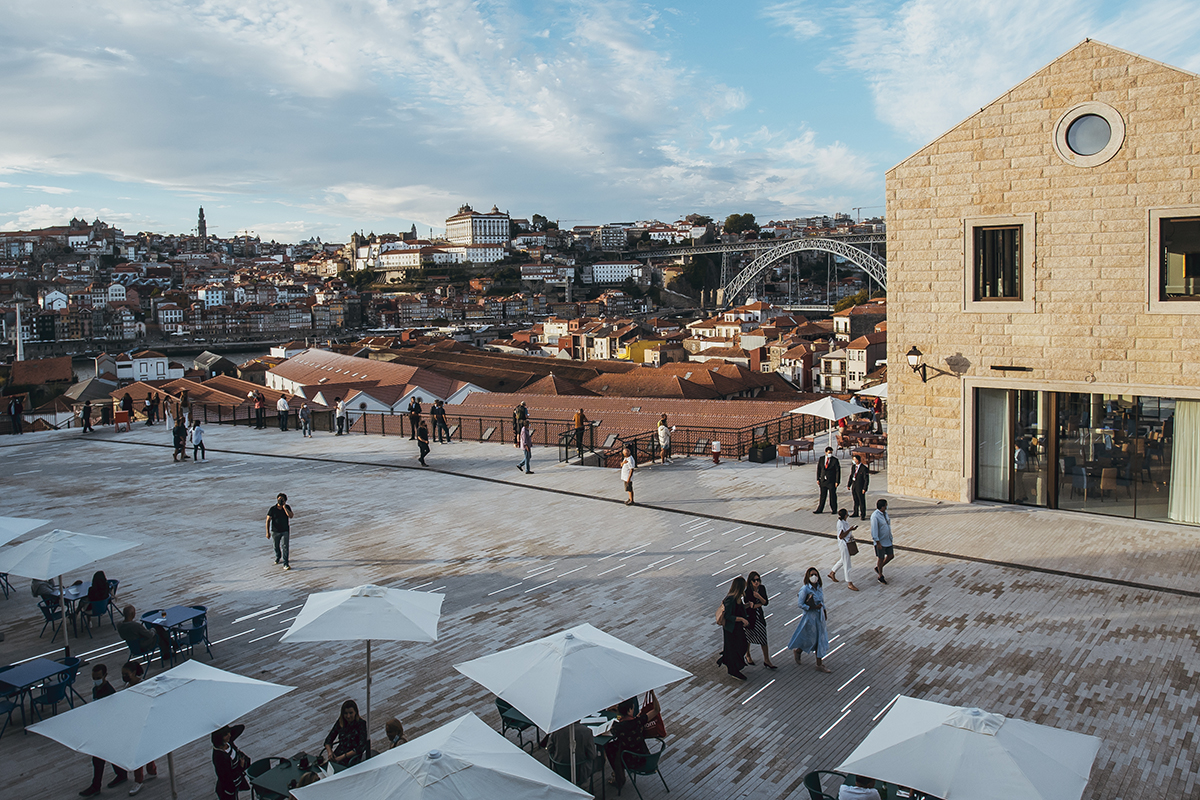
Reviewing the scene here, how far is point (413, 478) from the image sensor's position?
19047mm

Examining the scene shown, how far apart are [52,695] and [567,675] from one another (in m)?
5.71

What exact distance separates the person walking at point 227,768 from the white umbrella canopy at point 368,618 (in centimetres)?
89

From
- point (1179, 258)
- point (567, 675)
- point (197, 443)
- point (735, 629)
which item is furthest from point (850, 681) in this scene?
point (197, 443)

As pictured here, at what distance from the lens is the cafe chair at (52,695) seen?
27.1 ft

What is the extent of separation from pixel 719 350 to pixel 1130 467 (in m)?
80.7

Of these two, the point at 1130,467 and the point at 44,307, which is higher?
the point at 44,307

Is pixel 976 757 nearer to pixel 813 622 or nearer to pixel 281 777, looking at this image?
pixel 813 622

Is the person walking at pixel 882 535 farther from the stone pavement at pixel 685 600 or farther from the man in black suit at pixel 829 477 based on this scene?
the man in black suit at pixel 829 477

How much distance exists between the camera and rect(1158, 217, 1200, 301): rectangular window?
40.6 ft

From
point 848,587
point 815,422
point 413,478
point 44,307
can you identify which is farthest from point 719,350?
point 44,307

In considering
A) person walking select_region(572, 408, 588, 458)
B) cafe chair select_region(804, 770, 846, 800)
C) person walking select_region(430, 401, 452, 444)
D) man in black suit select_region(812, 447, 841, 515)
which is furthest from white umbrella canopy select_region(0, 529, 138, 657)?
person walking select_region(430, 401, 452, 444)

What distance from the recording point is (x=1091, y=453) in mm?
13594

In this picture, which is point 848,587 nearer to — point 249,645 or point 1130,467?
point 1130,467

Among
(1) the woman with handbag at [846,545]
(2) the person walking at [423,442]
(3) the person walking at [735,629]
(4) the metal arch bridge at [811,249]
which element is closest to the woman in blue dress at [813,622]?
(3) the person walking at [735,629]
